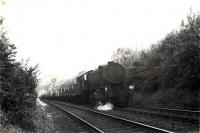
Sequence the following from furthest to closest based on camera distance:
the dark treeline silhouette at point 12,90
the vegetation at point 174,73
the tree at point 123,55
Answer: the tree at point 123,55
the vegetation at point 174,73
the dark treeline silhouette at point 12,90

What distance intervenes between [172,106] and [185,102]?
1579 mm

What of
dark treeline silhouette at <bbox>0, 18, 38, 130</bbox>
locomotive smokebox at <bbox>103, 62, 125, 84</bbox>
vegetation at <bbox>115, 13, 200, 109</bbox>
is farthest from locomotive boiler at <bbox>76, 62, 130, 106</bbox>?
dark treeline silhouette at <bbox>0, 18, 38, 130</bbox>

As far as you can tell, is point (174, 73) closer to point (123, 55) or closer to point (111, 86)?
point (111, 86)

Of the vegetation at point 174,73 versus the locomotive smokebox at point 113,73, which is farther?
the locomotive smokebox at point 113,73

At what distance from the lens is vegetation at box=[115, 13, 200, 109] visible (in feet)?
54.6

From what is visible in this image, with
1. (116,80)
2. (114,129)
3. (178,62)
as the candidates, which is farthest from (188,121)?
(116,80)

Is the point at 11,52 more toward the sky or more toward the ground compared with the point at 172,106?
more toward the sky

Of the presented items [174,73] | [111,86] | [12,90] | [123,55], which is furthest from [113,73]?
[123,55]

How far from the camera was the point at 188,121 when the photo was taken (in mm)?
11680

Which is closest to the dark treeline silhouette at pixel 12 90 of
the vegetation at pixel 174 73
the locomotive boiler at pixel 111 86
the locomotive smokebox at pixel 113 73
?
the vegetation at pixel 174 73

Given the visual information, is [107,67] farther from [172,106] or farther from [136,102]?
[172,106]

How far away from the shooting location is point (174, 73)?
20359mm

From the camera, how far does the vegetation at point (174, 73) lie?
16.7 meters

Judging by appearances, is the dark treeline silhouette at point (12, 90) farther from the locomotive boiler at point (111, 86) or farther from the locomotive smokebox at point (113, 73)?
the locomotive smokebox at point (113, 73)
